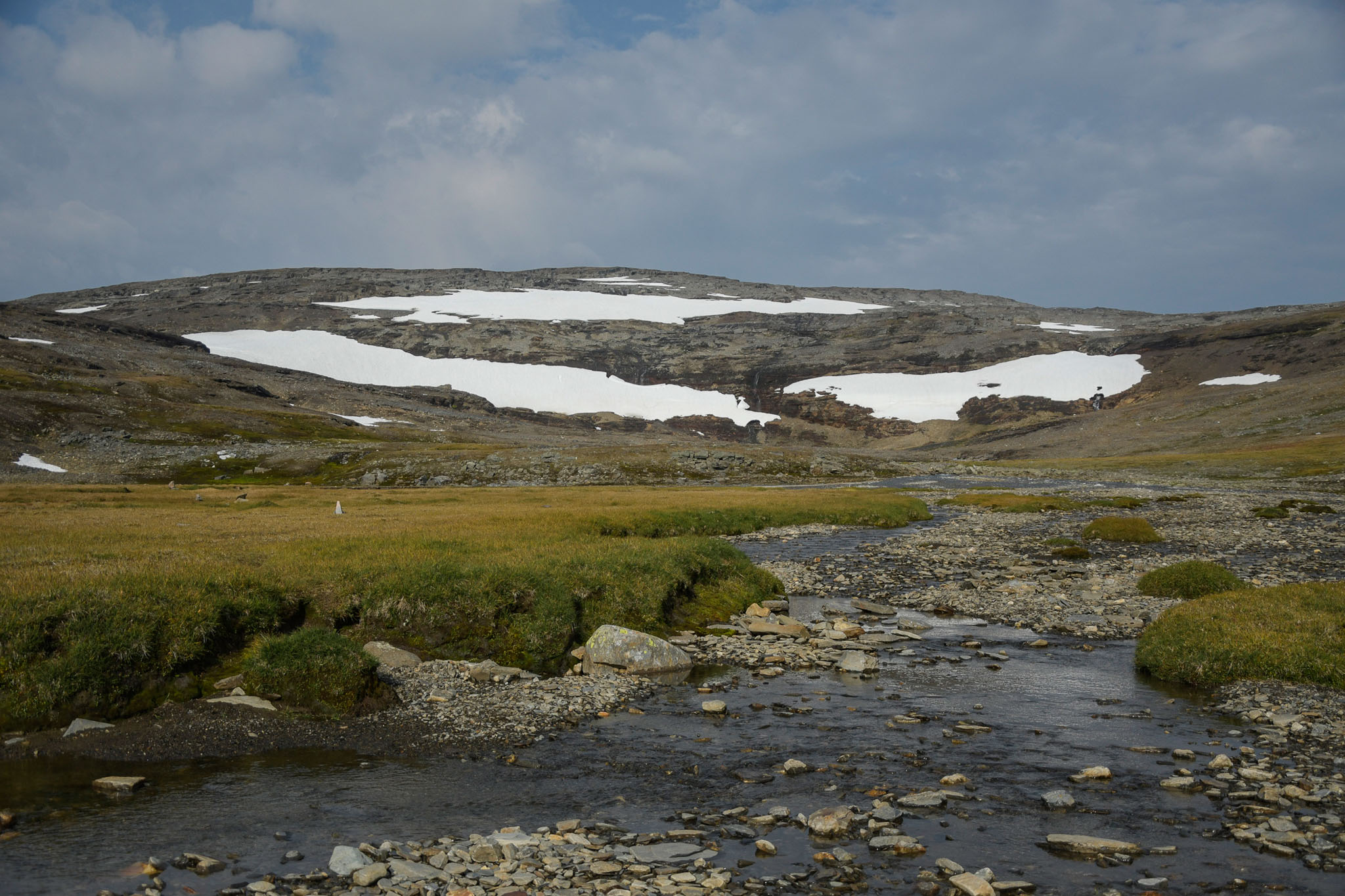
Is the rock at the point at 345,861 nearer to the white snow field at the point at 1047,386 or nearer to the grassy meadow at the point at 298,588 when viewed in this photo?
the grassy meadow at the point at 298,588

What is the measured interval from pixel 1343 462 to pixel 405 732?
101 m

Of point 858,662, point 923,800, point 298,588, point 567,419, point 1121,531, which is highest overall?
point 298,588

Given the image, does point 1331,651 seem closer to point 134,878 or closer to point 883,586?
point 883,586

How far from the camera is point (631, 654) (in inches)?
707

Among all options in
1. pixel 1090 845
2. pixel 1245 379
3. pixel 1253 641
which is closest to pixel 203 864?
pixel 1090 845

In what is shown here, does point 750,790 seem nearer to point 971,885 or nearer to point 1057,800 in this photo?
point 971,885

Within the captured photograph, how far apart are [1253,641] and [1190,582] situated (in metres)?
9.32

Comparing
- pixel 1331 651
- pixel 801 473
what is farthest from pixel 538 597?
pixel 801 473

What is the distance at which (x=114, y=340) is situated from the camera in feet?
595

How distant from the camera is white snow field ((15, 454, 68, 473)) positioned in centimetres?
8450

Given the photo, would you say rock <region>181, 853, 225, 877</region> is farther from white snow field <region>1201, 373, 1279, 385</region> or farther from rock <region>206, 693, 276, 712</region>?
white snow field <region>1201, 373, 1279, 385</region>

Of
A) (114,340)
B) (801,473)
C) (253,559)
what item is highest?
(114,340)

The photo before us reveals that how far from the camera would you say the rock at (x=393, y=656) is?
56.2 feet

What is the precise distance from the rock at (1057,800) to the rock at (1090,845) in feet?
3.34
